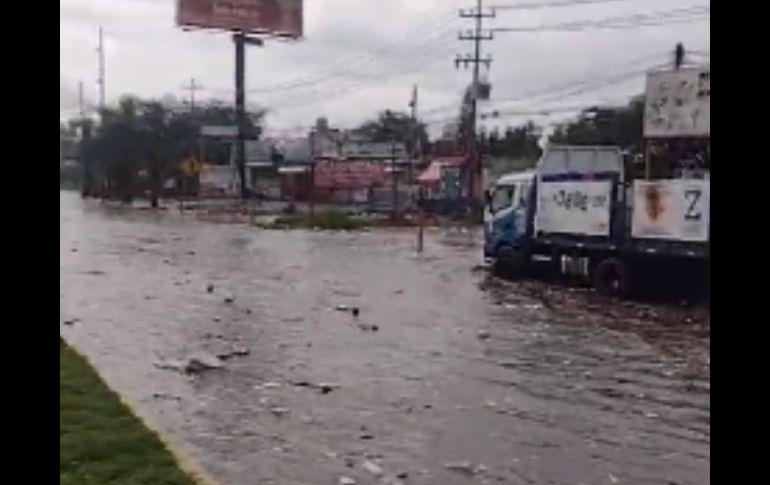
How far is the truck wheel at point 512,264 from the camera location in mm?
23938

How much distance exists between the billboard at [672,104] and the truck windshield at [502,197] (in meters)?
4.37

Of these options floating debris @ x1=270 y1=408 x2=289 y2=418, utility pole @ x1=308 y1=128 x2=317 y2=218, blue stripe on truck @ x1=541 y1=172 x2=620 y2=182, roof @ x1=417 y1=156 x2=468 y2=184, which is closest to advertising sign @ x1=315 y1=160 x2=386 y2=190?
utility pole @ x1=308 y1=128 x2=317 y2=218

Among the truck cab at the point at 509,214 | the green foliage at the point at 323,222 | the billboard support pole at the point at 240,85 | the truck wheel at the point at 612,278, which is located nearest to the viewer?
the truck wheel at the point at 612,278

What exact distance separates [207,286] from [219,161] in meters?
70.0

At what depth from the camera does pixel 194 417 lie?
8.94 m

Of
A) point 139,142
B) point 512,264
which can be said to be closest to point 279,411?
point 512,264

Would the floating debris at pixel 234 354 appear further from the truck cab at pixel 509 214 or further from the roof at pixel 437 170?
the roof at pixel 437 170

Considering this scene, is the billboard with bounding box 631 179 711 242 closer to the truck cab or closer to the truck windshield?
the truck cab

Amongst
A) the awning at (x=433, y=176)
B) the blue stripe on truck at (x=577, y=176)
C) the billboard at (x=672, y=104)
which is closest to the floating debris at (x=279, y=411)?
the billboard at (x=672, y=104)

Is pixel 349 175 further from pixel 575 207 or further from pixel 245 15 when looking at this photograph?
pixel 575 207

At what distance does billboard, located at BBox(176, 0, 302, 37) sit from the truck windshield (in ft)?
171

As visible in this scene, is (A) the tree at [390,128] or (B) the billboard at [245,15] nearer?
(B) the billboard at [245,15]
